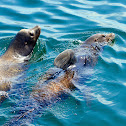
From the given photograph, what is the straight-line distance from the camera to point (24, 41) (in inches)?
359

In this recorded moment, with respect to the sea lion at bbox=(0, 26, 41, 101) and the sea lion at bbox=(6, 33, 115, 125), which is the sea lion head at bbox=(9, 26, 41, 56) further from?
the sea lion at bbox=(6, 33, 115, 125)

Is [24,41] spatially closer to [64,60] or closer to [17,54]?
[17,54]

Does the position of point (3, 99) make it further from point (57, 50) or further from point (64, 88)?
point (57, 50)

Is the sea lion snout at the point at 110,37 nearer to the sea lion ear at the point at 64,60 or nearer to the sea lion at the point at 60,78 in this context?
the sea lion at the point at 60,78

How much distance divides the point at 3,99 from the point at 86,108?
5.80ft

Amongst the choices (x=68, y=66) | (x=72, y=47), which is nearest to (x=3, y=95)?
(x=68, y=66)

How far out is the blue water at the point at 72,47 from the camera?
219 inches

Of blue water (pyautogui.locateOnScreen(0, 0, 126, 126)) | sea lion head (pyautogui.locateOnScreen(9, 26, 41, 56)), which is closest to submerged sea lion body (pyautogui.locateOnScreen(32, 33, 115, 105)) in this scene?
blue water (pyautogui.locateOnScreen(0, 0, 126, 126))

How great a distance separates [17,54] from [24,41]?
50cm

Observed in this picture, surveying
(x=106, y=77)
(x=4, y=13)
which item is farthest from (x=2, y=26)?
(x=106, y=77)

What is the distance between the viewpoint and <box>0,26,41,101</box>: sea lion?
24.8 feet

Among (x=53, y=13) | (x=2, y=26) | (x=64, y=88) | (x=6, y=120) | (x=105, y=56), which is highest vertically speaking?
(x=53, y=13)

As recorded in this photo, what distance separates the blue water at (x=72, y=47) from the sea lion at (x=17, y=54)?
0.31 m

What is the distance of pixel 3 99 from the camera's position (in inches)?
238
